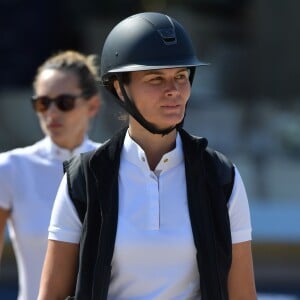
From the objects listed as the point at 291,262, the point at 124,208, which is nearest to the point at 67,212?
the point at 124,208

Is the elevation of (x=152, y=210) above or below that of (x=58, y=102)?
below

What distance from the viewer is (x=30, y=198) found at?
4.01 meters

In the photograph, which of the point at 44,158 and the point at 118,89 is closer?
the point at 118,89

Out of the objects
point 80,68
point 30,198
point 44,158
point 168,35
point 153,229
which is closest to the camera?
point 153,229

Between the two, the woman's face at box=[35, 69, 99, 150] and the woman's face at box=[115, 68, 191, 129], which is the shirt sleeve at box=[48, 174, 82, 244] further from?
the woman's face at box=[35, 69, 99, 150]

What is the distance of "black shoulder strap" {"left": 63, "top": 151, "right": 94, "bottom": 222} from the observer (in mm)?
2914

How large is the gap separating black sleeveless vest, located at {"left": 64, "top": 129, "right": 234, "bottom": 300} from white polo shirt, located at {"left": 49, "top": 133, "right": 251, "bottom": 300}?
1.0 inches

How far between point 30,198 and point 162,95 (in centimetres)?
124

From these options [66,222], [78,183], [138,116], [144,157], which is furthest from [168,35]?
[66,222]

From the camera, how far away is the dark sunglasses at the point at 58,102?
14.2 ft

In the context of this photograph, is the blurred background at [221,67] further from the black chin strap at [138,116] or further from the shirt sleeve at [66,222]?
the shirt sleeve at [66,222]

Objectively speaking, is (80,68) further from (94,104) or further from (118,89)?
(118,89)

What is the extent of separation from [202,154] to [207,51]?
7421 millimetres

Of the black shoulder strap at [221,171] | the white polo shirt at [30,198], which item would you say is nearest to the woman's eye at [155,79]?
the black shoulder strap at [221,171]
